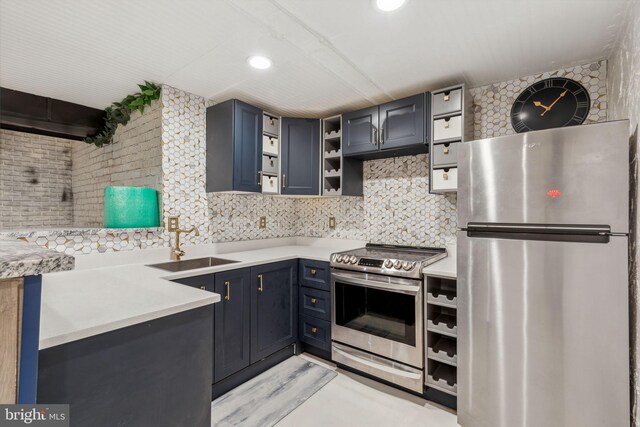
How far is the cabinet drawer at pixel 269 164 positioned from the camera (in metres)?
2.90

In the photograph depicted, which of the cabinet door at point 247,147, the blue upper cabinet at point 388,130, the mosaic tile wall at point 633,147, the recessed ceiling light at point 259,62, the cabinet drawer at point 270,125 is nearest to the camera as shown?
the mosaic tile wall at point 633,147

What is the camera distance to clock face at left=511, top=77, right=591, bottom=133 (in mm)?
2160

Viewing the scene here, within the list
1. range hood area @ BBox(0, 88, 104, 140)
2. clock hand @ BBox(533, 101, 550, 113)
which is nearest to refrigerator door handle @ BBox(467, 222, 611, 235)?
clock hand @ BBox(533, 101, 550, 113)

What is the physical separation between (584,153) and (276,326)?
2.38 m

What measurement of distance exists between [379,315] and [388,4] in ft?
6.57

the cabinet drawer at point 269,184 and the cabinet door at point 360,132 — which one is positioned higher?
the cabinet door at point 360,132

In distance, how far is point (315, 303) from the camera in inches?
106

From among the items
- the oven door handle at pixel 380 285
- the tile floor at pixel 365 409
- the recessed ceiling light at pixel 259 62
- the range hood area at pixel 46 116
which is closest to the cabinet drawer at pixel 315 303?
the oven door handle at pixel 380 285

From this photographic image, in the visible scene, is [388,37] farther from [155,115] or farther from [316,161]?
[155,115]

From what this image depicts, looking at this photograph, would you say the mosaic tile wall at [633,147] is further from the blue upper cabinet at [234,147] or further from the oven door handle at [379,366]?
the blue upper cabinet at [234,147]

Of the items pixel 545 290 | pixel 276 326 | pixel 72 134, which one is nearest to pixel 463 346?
pixel 545 290

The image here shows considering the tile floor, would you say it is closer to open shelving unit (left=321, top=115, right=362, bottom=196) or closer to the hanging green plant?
open shelving unit (left=321, top=115, right=362, bottom=196)

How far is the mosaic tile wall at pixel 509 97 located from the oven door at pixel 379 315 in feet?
4.76

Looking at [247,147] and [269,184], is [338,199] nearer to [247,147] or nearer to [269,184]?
[269,184]
